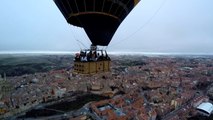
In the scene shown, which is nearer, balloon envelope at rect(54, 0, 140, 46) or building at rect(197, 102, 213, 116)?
balloon envelope at rect(54, 0, 140, 46)

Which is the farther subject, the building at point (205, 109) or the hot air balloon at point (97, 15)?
the building at point (205, 109)

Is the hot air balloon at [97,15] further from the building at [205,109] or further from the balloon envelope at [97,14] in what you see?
the building at [205,109]

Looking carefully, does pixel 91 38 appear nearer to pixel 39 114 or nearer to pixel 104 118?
pixel 104 118

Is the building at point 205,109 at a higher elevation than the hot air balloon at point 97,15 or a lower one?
lower

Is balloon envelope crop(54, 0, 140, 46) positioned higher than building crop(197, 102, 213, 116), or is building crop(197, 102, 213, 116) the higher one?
balloon envelope crop(54, 0, 140, 46)

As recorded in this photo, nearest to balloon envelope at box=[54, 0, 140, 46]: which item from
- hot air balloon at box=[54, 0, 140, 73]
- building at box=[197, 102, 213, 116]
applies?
hot air balloon at box=[54, 0, 140, 73]

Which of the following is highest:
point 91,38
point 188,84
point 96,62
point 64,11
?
point 64,11

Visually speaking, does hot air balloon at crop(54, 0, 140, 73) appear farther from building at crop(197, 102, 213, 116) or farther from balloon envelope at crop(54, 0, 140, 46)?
building at crop(197, 102, 213, 116)

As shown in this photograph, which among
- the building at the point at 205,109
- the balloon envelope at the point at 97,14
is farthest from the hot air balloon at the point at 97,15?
the building at the point at 205,109

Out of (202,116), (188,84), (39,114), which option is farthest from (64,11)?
(188,84)
